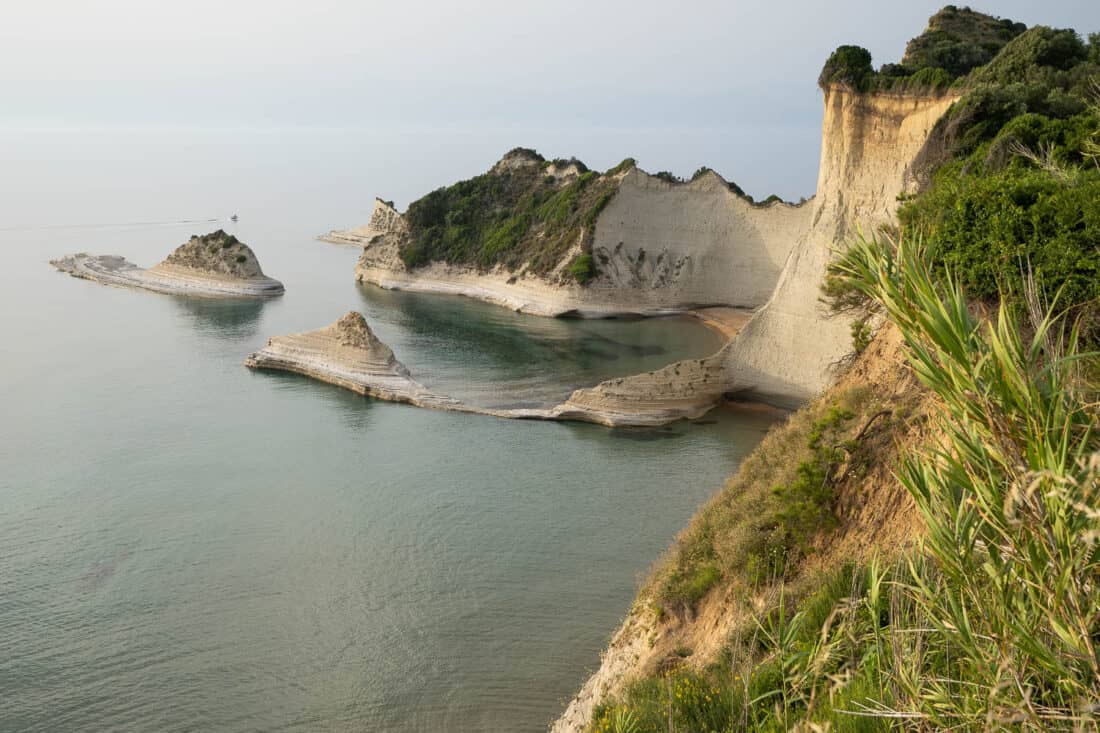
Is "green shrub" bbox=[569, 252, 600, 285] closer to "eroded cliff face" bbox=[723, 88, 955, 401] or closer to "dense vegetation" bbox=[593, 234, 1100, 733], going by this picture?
"eroded cliff face" bbox=[723, 88, 955, 401]

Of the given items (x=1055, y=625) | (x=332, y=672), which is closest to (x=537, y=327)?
(x=332, y=672)

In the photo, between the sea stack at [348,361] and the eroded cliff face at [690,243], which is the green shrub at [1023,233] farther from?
the eroded cliff face at [690,243]

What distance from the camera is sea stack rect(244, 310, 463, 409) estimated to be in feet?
96.2

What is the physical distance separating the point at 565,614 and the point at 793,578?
18.5ft

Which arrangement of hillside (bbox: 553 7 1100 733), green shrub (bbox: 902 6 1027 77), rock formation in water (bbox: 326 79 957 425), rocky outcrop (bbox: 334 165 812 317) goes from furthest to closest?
rocky outcrop (bbox: 334 165 812 317), green shrub (bbox: 902 6 1027 77), rock formation in water (bbox: 326 79 957 425), hillside (bbox: 553 7 1100 733)

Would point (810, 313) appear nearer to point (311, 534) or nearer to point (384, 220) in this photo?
point (311, 534)

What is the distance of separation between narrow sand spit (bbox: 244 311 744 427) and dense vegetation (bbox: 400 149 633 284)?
15338mm

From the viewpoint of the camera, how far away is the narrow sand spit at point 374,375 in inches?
1042

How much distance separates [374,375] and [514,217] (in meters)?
22.2

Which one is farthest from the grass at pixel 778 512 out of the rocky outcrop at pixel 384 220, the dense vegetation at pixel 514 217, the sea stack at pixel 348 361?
the rocky outcrop at pixel 384 220

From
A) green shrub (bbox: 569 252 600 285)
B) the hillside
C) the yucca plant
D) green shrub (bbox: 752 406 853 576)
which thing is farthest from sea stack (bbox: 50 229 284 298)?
the yucca plant

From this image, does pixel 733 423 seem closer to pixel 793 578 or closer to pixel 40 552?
pixel 793 578

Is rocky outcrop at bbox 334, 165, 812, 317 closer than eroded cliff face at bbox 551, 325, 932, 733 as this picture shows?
No

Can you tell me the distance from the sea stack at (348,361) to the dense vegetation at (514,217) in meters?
15.2
